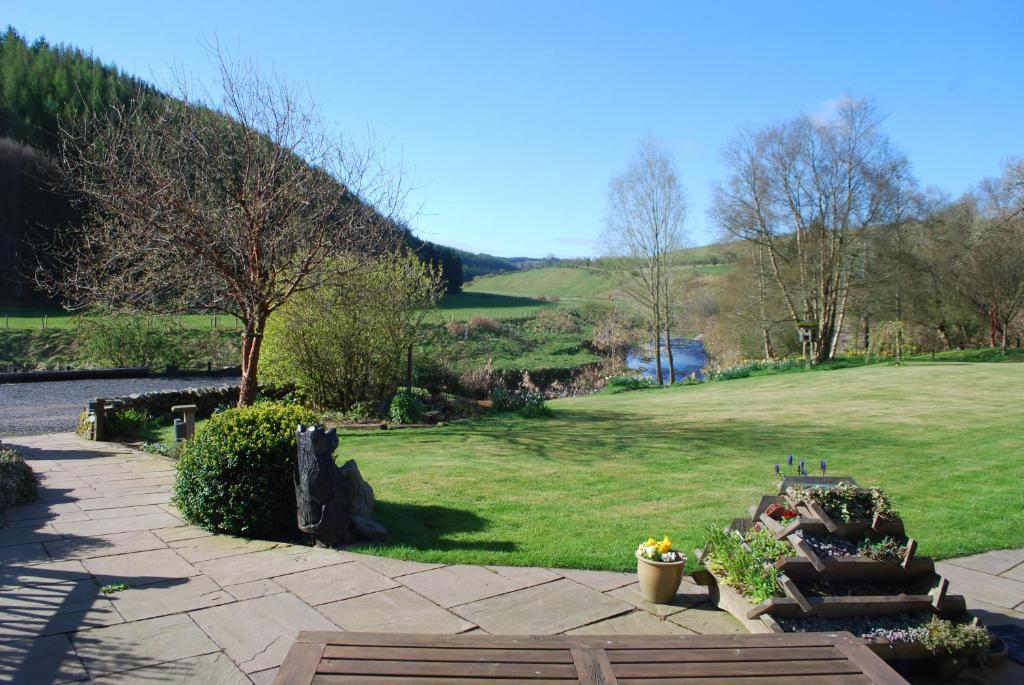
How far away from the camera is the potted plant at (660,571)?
4.30 m

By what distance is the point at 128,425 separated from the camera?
12.2 m

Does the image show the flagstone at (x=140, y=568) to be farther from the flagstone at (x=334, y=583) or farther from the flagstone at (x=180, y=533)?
the flagstone at (x=334, y=583)

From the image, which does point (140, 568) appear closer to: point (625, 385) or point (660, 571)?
point (660, 571)

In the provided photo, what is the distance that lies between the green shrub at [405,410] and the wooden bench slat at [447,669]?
10.9 metres

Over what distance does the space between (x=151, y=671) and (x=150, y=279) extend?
8.43 meters

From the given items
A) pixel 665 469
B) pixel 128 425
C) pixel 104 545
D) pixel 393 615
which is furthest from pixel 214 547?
pixel 128 425

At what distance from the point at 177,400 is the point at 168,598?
36.7ft

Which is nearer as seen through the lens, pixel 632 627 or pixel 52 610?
pixel 632 627

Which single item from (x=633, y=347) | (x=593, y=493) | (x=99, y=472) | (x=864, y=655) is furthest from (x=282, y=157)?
(x=633, y=347)

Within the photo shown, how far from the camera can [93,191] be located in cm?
968

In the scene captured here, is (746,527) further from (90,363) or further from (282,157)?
(90,363)

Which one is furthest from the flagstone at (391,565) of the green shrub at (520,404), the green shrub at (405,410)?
the green shrub at (520,404)

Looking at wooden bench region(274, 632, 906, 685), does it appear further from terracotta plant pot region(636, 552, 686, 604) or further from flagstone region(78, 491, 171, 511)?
flagstone region(78, 491, 171, 511)

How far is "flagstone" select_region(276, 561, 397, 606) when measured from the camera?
4449 mm
